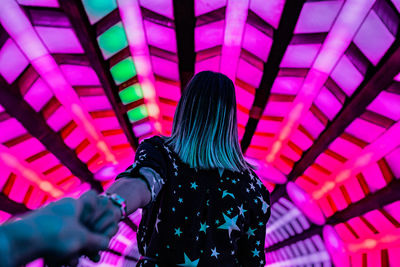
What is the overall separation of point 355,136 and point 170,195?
457 centimetres

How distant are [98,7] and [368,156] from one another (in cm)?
380

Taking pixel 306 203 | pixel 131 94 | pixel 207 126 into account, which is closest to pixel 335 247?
pixel 306 203

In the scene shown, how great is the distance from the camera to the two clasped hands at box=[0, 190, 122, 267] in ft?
1.99

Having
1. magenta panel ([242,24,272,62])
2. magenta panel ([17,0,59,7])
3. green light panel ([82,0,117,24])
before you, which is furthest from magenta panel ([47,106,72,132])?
magenta panel ([242,24,272,62])

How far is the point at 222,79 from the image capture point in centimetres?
158

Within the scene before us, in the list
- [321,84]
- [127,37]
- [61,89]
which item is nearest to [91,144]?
[61,89]

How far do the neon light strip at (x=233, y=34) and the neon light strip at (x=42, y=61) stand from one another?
195cm

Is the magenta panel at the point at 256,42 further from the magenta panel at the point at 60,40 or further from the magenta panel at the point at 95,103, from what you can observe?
the magenta panel at the point at 95,103

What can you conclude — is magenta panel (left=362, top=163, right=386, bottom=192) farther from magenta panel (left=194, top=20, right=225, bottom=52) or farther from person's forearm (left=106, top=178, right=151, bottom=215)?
person's forearm (left=106, top=178, right=151, bottom=215)

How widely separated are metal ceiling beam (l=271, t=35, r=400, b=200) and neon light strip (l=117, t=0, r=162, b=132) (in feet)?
7.96

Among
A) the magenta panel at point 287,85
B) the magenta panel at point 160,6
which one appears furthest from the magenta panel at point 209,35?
the magenta panel at point 287,85

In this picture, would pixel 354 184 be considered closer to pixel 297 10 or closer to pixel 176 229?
pixel 297 10

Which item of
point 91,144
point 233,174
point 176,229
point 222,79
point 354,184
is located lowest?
point 176,229

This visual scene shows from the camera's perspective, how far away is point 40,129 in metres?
5.55
